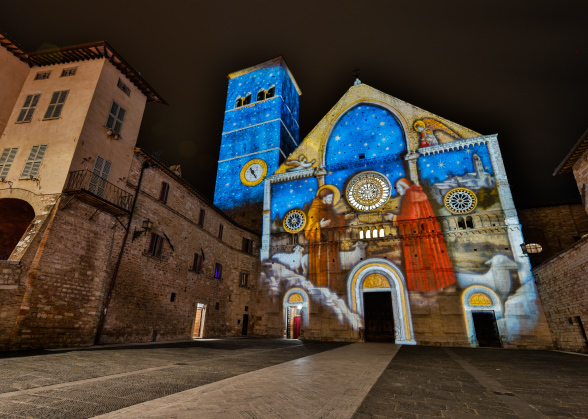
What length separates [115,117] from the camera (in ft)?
45.3

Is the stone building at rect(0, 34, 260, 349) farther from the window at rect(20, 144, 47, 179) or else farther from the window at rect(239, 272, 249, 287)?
the window at rect(239, 272, 249, 287)

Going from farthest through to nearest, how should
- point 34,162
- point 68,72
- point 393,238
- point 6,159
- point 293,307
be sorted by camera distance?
point 293,307, point 393,238, point 68,72, point 6,159, point 34,162

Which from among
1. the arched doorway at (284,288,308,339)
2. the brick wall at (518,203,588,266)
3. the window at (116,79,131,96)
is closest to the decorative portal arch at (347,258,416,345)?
the arched doorway at (284,288,308,339)

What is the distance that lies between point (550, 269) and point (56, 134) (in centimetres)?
2360

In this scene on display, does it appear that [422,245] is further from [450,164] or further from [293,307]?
[293,307]

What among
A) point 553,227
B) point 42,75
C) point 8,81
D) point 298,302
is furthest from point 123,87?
point 553,227

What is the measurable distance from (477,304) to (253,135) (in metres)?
25.3

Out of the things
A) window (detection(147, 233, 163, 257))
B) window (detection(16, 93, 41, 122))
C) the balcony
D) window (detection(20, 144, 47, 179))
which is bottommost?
window (detection(147, 233, 163, 257))

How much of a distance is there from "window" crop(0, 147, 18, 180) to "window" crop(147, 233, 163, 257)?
6123 mm

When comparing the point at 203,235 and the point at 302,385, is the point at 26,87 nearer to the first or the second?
the point at 203,235

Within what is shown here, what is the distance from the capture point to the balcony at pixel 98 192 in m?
11.0

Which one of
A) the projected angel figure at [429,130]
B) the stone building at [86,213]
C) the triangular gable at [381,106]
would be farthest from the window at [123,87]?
the projected angel figure at [429,130]

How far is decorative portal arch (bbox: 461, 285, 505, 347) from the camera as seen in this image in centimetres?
1598

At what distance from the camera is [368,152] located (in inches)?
874
